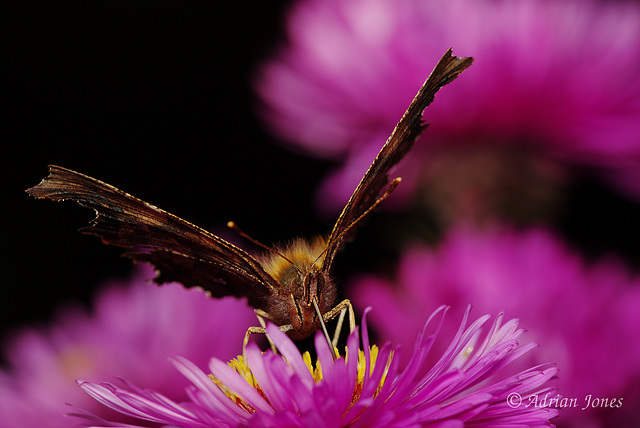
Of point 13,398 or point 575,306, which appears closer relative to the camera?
point 575,306

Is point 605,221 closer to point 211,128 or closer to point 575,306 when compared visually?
A: point 575,306

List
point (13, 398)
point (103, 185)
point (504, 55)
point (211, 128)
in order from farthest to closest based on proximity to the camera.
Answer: point (211, 128)
point (13, 398)
point (504, 55)
point (103, 185)

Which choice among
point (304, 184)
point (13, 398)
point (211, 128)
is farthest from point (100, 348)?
point (211, 128)

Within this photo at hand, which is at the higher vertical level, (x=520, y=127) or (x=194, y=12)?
(x=194, y=12)

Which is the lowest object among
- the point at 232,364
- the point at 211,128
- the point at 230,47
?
the point at 232,364

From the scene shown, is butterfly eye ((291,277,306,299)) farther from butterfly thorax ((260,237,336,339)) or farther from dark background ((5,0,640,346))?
dark background ((5,0,640,346))

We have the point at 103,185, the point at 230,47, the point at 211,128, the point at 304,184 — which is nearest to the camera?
the point at 103,185
